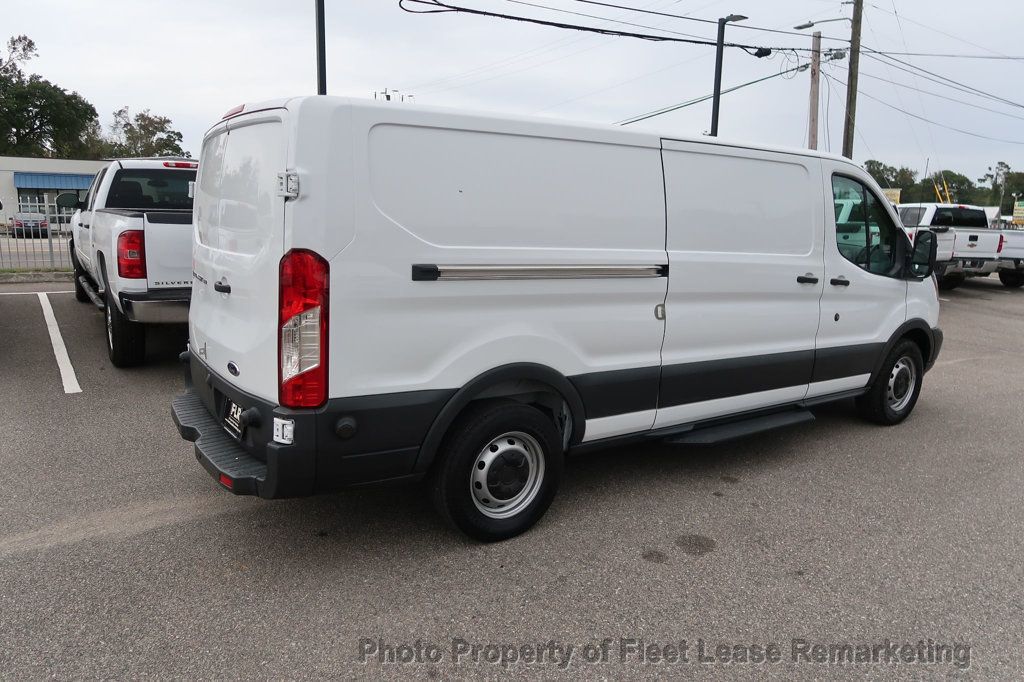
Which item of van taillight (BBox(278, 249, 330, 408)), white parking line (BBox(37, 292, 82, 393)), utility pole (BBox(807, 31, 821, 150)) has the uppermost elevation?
utility pole (BBox(807, 31, 821, 150))

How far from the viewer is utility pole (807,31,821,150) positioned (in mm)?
Result: 21891

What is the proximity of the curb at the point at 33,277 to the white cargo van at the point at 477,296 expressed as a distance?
11.5 m

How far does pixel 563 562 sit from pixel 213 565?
5.36ft

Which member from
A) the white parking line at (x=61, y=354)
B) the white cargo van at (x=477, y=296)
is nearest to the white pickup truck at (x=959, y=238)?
the white cargo van at (x=477, y=296)

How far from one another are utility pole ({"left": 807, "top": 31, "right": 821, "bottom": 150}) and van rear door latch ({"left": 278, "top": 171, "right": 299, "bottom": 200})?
2196cm

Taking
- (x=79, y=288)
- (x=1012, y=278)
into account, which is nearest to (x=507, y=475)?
(x=79, y=288)

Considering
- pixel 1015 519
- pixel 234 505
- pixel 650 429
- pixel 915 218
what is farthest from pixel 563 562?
pixel 915 218

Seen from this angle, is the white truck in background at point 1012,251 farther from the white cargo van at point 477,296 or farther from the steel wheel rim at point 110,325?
the steel wheel rim at point 110,325

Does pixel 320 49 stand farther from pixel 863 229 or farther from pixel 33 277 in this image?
pixel 863 229

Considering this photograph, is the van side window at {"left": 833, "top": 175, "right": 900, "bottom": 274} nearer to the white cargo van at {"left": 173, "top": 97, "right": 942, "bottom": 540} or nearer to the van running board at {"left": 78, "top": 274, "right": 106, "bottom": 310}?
the white cargo van at {"left": 173, "top": 97, "right": 942, "bottom": 540}

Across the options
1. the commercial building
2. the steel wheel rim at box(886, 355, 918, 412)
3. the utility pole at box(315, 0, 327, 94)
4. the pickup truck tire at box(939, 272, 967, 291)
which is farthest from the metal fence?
the commercial building

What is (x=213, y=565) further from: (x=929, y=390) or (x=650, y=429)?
(x=929, y=390)

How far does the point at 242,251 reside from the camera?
339cm

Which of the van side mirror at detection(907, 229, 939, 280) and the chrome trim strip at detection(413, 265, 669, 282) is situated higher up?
the van side mirror at detection(907, 229, 939, 280)
